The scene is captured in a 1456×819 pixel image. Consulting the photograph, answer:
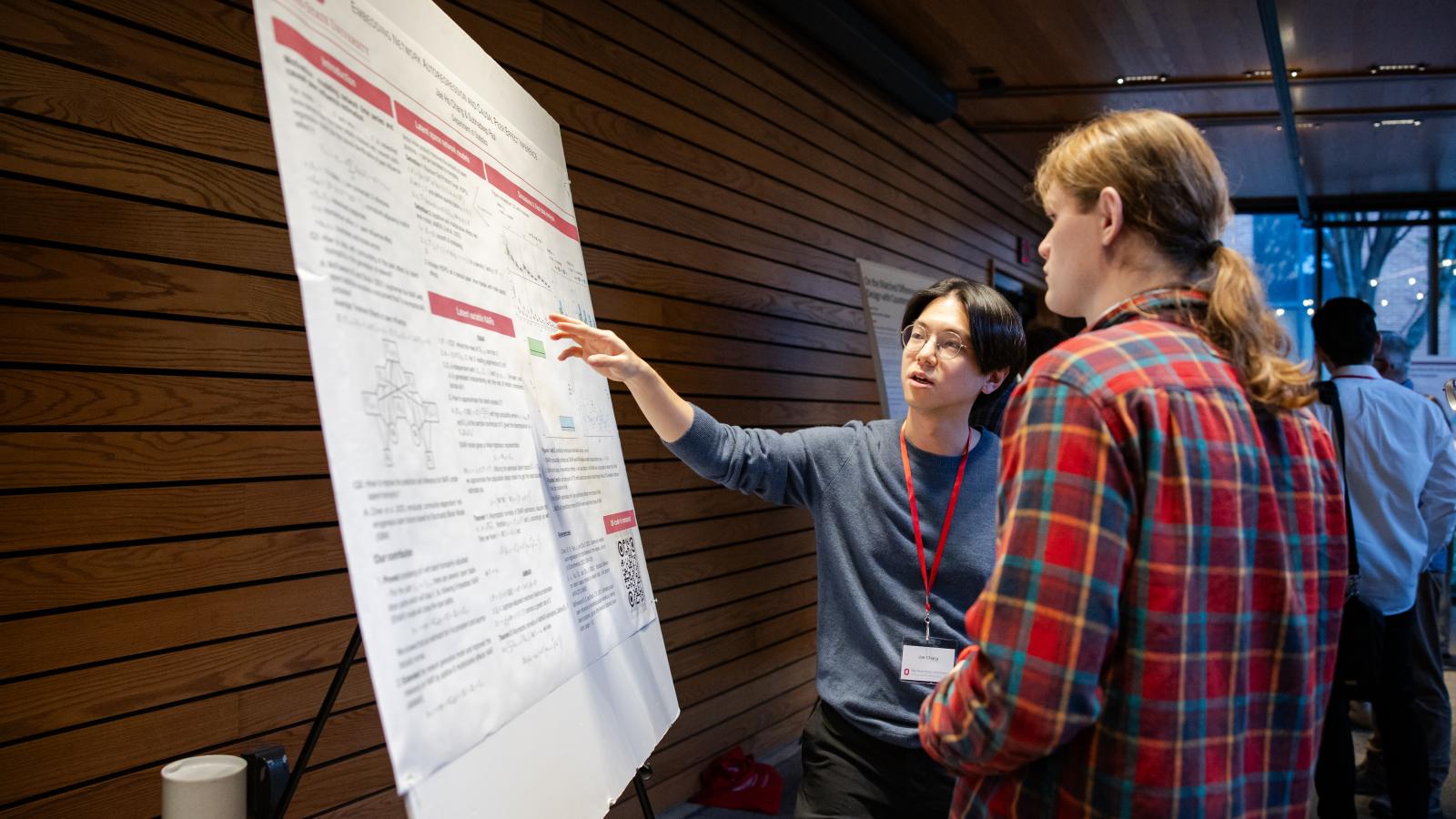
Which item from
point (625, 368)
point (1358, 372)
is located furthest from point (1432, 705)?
point (625, 368)

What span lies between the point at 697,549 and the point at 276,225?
195 centimetres

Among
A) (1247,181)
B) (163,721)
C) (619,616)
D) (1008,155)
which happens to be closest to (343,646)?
(163,721)

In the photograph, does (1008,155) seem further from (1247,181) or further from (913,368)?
(913,368)

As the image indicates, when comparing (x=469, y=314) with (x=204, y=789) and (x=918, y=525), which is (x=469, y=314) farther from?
(x=918, y=525)

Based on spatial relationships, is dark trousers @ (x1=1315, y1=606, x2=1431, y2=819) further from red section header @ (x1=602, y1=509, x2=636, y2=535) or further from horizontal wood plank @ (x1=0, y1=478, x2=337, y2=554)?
horizontal wood plank @ (x1=0, y1=478, x2=337, y2=554)

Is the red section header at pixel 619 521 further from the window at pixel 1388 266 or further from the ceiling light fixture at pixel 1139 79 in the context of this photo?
the window at pixel 1388 266

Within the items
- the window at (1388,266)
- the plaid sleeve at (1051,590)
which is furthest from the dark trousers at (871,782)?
the window at (1388,266)

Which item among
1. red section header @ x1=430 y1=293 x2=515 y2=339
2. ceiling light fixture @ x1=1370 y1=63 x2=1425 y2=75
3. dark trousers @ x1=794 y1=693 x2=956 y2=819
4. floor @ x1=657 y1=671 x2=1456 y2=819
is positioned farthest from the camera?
ceiling light fixture @ x1=1370 y1=63 x2=1425 y2=75

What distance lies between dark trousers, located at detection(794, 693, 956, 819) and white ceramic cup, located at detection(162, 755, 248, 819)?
106 centimetres

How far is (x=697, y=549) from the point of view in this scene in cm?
365

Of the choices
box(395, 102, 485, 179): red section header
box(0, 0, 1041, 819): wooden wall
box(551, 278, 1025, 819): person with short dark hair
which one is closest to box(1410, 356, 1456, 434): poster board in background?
box(551, 278, 1025, 819): person with short dark hair

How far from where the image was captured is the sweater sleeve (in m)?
2.12

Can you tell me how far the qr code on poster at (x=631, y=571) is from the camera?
1.86 meters

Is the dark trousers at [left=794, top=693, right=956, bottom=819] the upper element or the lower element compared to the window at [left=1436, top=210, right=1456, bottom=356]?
lower
